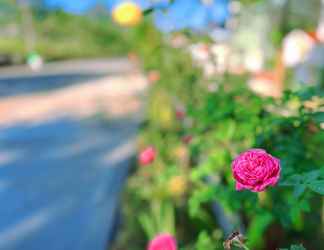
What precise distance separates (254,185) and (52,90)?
11.2m

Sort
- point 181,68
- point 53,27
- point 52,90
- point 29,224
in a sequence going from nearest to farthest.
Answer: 1. point 29,224
2. point 181,68
3. point 52,90
4. point 53,27

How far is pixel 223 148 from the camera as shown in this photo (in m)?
1.90

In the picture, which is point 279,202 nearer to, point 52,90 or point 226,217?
point 226,217

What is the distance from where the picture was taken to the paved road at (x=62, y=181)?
3.18 metres

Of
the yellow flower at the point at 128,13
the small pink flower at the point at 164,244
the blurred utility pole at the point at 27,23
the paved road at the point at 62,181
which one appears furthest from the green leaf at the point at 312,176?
the blurred utility pole at the point at 27,23

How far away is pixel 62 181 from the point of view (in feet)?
14.3

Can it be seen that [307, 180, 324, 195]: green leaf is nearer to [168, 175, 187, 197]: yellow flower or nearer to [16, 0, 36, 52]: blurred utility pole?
[168, 175, 187, 197]: yellow flower

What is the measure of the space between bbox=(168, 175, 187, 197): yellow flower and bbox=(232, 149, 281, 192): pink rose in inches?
90.7

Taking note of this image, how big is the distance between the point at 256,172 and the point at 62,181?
3.66 m

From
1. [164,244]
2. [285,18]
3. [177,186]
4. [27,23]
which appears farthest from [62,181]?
[27,23]

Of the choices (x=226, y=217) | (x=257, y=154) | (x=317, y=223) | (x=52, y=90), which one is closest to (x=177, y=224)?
(x=226, y=217)

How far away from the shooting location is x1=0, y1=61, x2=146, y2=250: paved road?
3182 millimetres

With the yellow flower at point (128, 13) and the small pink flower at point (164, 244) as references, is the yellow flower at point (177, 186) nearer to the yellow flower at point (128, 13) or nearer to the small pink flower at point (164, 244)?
the yellow flower at point (128, 13)

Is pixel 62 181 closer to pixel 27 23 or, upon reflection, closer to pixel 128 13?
pixel 128 13
